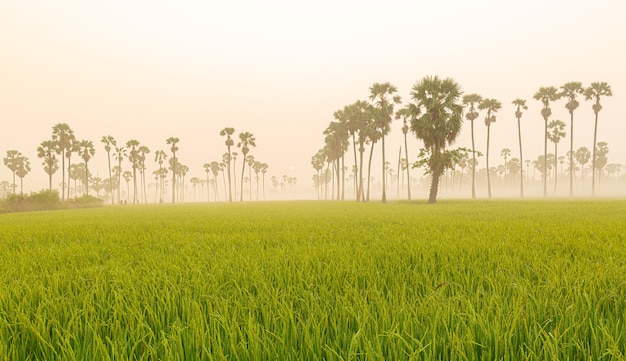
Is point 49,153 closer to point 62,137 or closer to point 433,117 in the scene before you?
point 62,137

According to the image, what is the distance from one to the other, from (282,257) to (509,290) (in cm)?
257

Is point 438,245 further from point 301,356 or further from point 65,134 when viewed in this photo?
point 65,134

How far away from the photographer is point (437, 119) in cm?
3077

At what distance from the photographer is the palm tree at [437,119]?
3066 centimetres

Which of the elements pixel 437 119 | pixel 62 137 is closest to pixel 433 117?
pixel 437 119

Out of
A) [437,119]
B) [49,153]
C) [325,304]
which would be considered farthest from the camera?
[49,153]

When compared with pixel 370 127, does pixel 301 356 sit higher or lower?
lower

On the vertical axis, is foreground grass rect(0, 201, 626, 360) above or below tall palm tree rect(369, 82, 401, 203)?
below

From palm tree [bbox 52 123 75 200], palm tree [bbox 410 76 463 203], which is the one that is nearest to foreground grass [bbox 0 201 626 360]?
palm tree [bbox 410 76 463 203]

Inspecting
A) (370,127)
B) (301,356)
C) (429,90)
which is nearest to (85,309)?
(301,356)

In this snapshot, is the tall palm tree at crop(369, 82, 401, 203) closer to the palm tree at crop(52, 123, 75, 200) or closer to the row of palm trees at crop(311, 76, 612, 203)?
the row of palm trees at crop(311, 76, 612, 203)

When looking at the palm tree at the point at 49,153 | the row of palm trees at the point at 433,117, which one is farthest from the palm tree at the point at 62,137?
the row of palm trees at the point at 433,117

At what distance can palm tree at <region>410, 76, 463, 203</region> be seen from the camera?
1207 inches

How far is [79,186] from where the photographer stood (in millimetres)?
137125
